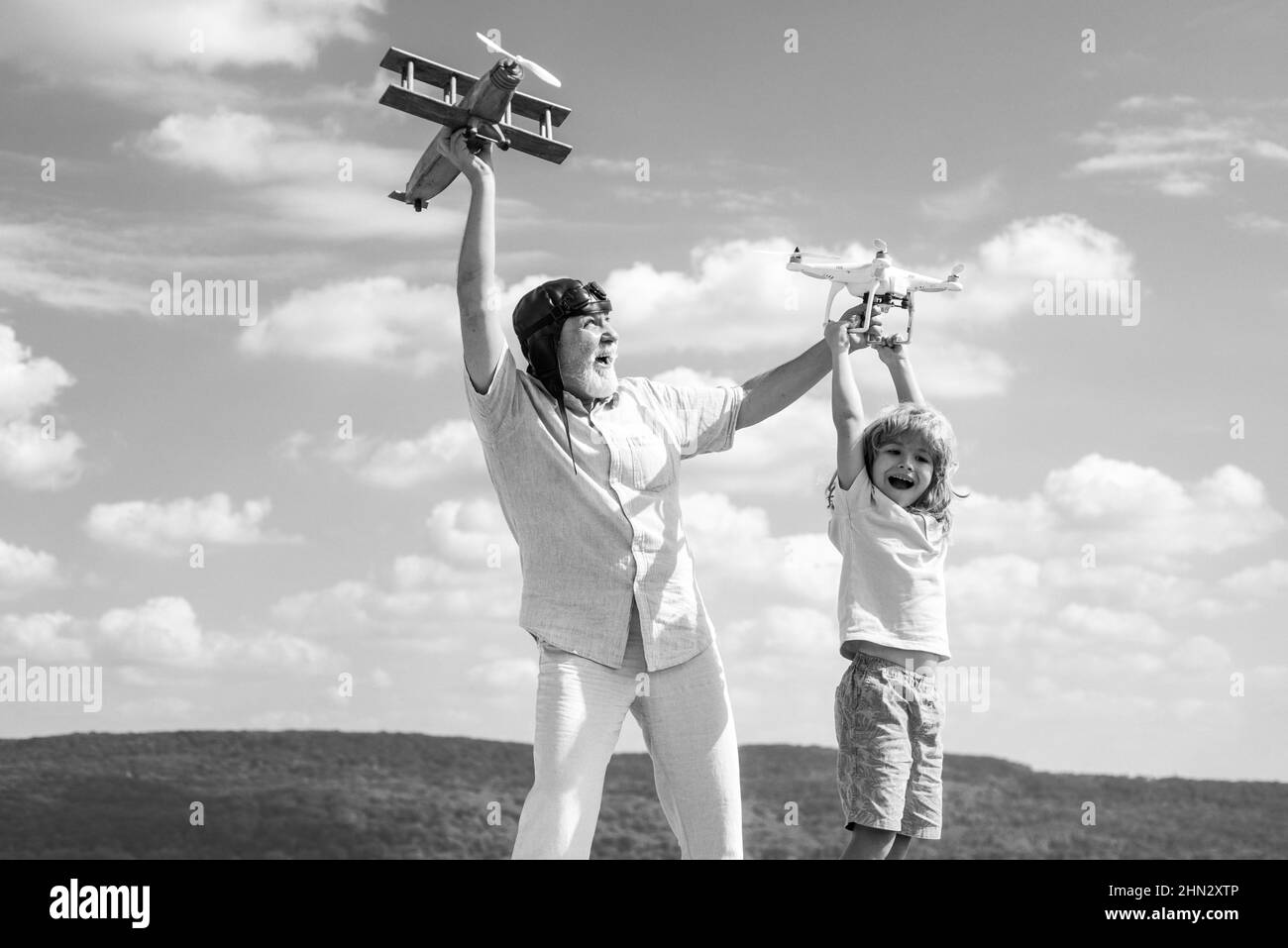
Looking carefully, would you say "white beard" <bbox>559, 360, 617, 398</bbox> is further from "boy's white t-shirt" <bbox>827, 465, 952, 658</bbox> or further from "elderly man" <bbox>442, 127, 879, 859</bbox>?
"boy's white t-shirt" <bbox>827, 465, 952, 658</bbox>

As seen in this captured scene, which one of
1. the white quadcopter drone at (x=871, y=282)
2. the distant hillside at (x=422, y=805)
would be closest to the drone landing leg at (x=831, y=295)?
the white quadcopter drone at (x=871, y=282)

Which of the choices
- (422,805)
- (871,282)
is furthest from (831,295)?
(422,805)

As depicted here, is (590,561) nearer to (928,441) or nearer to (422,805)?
(928,441)

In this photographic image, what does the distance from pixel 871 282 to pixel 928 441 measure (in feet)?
2.71

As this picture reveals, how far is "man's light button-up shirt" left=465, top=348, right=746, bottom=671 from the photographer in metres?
4.27

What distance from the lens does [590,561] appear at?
4.33 m

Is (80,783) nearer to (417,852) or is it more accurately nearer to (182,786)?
(182,786)

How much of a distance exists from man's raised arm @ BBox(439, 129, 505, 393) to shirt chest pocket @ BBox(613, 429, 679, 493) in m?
0.54

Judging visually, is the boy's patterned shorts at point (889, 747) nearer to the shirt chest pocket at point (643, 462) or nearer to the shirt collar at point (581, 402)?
the shirt chest pocket at point (643, 462)

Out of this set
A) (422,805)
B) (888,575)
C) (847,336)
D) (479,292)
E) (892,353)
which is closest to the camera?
(479,292)

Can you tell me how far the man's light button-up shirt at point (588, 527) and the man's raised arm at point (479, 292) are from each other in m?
0.06

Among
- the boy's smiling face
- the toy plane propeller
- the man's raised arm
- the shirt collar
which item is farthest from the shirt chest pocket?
the toy plane propeller

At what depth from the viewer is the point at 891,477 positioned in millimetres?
4805
